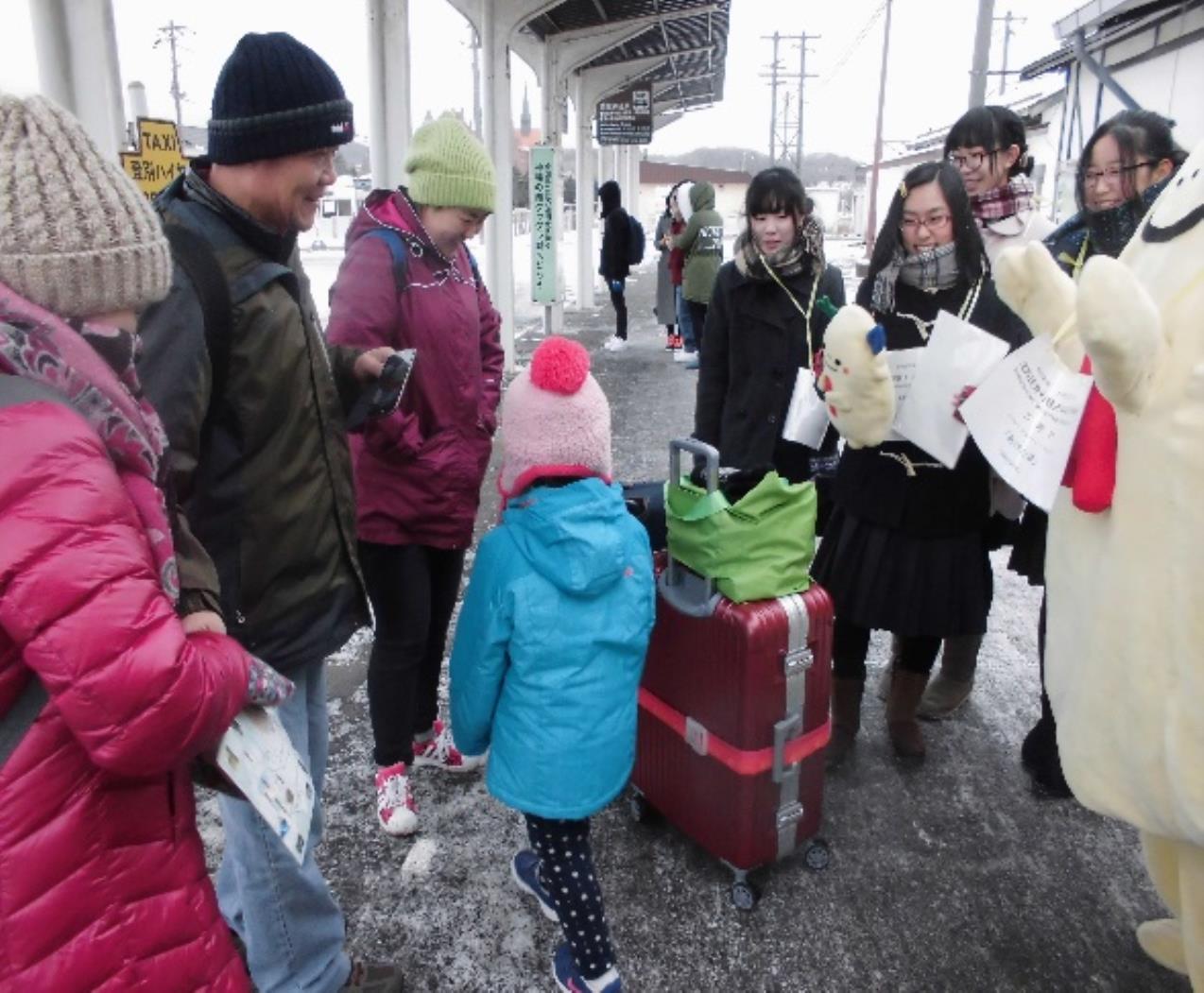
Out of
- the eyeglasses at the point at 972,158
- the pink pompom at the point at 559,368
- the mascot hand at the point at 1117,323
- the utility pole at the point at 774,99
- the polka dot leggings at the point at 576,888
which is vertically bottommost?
the polka dot leggings at the point at 576,888

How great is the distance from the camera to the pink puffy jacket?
91 cm

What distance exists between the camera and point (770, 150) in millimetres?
40938

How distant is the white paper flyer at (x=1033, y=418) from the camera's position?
1605 millimetres

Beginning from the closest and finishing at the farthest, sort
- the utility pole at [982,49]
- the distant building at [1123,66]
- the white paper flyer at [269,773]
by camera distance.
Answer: the white paper flyer at [269,773] → the distant building at [1123,66] → the utility pole at [982,49]

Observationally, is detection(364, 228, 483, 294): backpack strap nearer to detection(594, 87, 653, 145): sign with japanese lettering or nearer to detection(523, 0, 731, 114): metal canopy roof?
detection(523, 0, 731, 114): metal canopy roof

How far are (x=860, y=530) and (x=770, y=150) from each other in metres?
42.1

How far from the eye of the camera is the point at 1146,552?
141 centimetres

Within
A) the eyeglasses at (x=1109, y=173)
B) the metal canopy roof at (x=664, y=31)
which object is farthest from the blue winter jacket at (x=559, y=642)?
the metal canopy roof at (x=664, y=31)

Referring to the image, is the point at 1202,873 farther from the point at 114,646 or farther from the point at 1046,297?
the point at 114,646

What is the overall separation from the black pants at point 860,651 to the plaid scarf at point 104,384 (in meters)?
2.02

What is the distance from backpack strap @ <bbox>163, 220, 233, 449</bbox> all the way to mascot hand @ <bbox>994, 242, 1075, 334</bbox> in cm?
139

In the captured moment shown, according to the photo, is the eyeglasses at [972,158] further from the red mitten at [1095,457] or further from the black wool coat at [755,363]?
the red mitten at [1095,457]

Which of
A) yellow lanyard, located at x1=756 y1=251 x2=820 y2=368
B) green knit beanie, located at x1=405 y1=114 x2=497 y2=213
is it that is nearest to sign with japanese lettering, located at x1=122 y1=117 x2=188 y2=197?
green knit beanie, located at x1=405 y1=114 x2=497 y2=213

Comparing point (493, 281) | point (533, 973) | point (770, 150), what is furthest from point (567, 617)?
point (770, 150)
